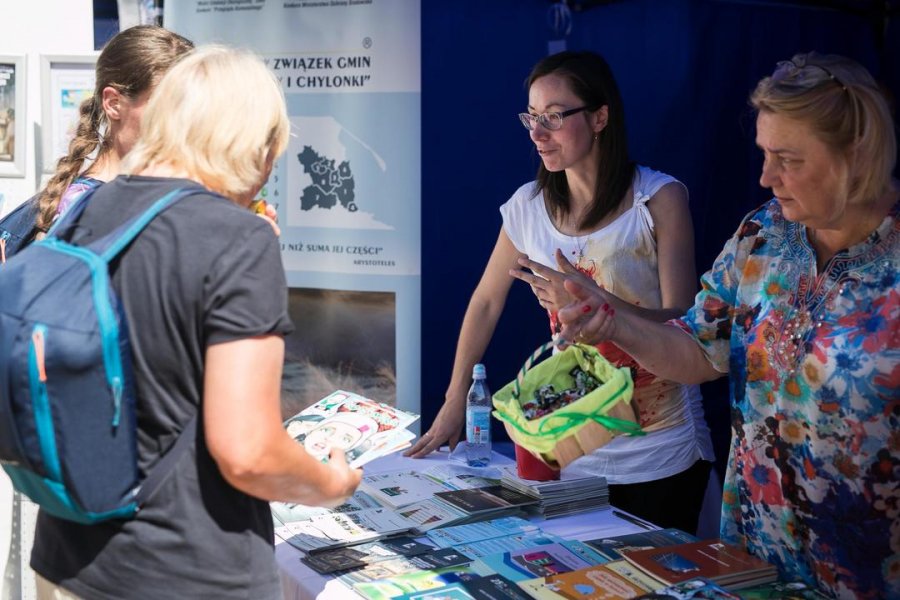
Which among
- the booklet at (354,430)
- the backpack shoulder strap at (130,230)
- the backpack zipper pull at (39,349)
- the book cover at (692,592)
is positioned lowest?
the book cover at (692,592)

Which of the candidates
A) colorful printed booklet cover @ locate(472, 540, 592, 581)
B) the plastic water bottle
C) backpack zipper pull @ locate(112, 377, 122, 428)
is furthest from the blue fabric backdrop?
backpack zipper pull @ locate(112, 377, 122, 428)

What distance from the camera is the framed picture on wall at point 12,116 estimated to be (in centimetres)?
352

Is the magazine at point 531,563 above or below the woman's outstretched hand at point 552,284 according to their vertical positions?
below

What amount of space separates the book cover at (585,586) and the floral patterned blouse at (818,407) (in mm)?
345


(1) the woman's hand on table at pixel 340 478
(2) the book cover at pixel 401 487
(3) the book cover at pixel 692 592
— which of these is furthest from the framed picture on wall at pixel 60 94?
(3) the book cover at pixel 692 592

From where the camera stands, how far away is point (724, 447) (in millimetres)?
3559

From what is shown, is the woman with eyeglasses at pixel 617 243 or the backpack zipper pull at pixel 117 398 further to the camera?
the woman with eyeglasses at pixel 617 243

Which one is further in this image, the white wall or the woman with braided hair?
the white wall

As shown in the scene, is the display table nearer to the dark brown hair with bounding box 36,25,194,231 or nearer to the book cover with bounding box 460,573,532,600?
the book cover with bounding box 460,573,532,600

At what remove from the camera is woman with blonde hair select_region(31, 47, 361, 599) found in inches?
52.3

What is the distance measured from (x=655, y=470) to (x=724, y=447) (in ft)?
3.40

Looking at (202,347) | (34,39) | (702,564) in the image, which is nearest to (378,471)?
(702,564)

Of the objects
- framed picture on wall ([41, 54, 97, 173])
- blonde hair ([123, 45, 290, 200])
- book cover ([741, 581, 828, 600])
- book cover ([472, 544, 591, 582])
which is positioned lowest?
book cover ([472, 544, 591, 582])

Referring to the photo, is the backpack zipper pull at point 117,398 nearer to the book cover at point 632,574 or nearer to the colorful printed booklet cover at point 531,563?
the colorful printed booklet cover at point 531,563
